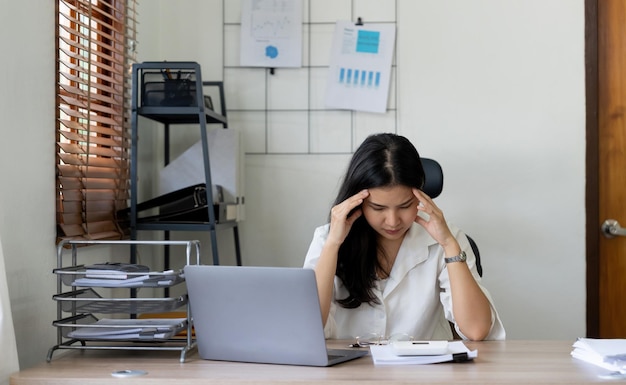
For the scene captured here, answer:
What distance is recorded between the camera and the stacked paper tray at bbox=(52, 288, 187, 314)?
197 centimetres

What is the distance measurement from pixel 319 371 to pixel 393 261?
71 cm

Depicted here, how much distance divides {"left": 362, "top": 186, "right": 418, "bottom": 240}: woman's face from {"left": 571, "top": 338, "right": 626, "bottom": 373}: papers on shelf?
1.77 feet

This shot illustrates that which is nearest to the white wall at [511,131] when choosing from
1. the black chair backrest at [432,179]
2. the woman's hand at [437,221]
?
the black chair backrest at [432,179]

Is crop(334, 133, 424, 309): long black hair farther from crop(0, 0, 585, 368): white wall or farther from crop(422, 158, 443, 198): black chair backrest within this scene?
crop(0, 0, 585, 368): white wall

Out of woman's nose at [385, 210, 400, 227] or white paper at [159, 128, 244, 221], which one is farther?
white paper at [159, 128, 244, 221]

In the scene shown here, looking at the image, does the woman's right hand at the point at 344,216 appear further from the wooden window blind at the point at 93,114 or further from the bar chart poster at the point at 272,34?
the bar chart poster at the point at 272,34

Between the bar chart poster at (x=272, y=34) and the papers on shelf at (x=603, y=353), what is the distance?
1.84m

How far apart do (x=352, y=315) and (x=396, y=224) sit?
1.03 ft

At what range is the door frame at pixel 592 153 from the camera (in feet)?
11.0

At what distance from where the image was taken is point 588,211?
3371 mm

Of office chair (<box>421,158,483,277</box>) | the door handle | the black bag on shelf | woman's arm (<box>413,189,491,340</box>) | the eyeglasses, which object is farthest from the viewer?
the door handle

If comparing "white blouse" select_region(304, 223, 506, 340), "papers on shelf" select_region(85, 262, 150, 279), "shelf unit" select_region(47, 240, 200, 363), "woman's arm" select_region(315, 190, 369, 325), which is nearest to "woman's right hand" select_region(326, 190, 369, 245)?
"woman's arm" select_region(315, 190, 369, 325)

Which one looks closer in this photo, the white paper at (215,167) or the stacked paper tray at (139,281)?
the stacked paper tray at (139,281)

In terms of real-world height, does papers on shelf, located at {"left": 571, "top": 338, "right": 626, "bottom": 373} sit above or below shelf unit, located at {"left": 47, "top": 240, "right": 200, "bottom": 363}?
below
